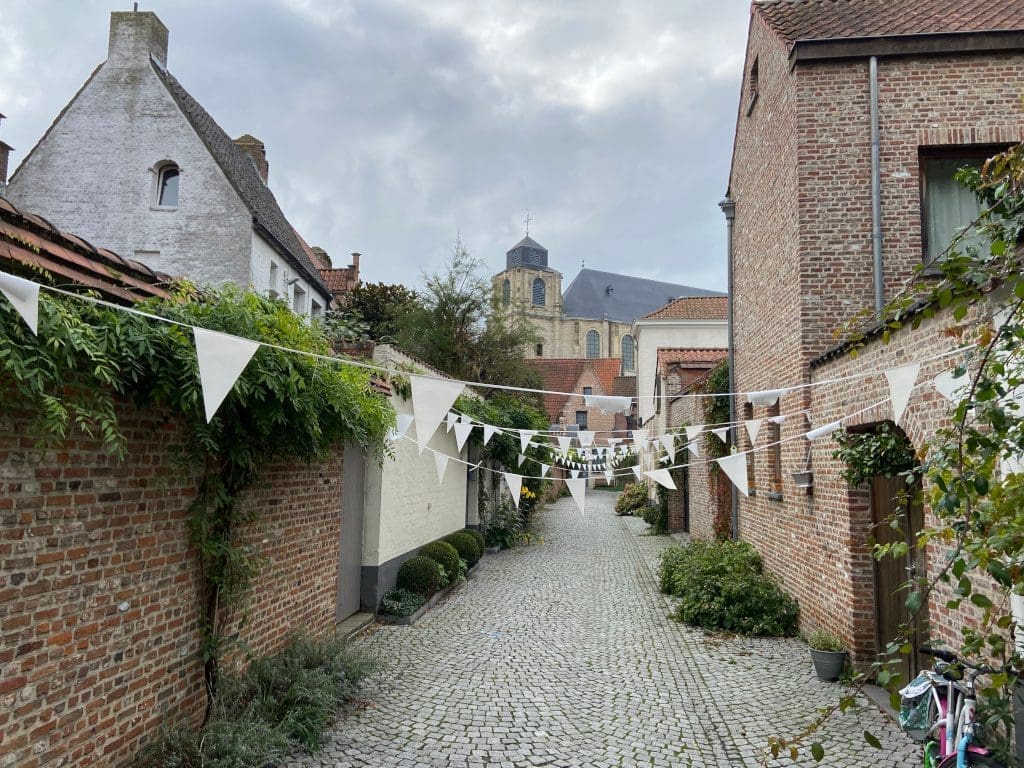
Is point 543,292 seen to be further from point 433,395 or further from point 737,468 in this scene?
point 433,395

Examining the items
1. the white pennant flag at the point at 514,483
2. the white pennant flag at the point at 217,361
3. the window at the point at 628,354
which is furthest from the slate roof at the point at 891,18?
the window at the point at 628,354

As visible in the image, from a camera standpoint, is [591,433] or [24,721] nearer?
[24,721]

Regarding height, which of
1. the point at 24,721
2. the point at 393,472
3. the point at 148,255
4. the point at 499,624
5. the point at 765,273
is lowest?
the point at 499,624

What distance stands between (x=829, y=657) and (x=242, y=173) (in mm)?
17019

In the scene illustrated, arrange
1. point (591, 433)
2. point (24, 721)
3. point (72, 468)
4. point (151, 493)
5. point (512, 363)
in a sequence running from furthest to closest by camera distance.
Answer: point (512, 363) → point (591, 433) → point (151, 493) → point (72, 468) → point (24, 721)

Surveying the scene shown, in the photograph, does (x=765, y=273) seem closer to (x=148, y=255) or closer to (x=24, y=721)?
(x=24, y=721)

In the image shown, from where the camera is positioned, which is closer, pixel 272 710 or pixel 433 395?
pixel 433 395

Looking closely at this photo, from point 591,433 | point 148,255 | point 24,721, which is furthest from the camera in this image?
point 148,255

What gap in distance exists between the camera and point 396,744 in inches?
Result: 184

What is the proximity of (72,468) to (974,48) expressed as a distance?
8.94 metres

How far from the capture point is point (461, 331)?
69.6ft

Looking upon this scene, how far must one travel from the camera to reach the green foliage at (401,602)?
8.29m

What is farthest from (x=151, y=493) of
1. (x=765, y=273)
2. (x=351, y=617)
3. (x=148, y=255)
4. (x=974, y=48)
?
(x=148, y=255)

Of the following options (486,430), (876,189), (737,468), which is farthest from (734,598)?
(876,189)
